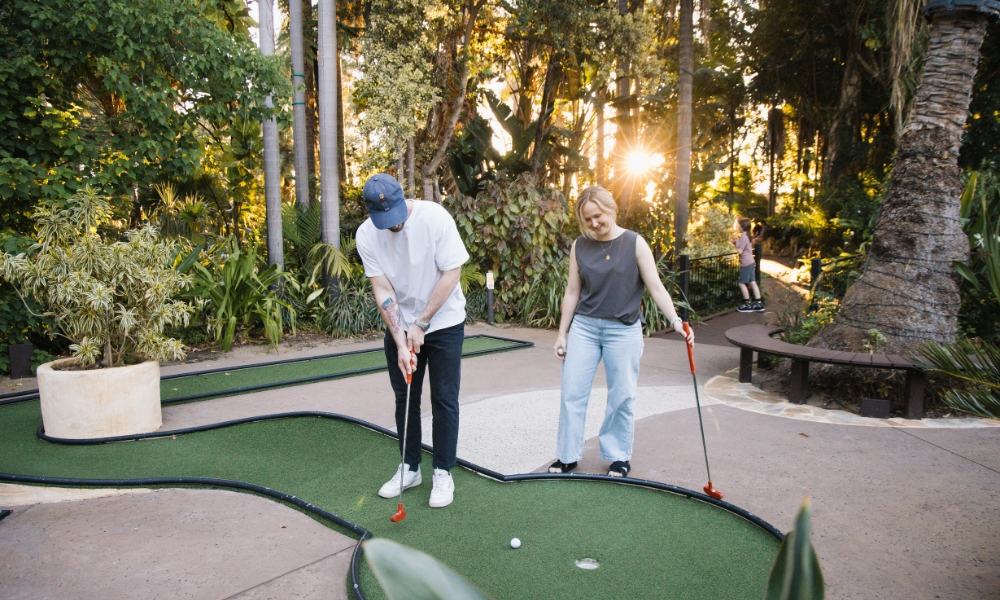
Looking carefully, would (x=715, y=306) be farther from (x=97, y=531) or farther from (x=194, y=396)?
(x=97, y=531)

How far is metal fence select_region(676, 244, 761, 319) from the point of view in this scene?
399 inches

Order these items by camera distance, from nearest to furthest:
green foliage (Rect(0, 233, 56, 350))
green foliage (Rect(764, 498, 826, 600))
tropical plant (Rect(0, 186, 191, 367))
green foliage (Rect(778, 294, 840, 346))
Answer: green foliage (Rect(764, 498, 826, 600)) < tropical plant (Rect(0, 186, 191, 367)) < green foliage (Rect(0, 233, 56, 350)) < green foliage (Rect(778, 294, 840, 346))

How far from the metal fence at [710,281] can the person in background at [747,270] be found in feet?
1.28

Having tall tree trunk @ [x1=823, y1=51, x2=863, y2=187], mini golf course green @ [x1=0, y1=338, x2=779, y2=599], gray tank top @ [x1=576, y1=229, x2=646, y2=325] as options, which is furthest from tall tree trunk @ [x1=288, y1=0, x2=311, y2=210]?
tall tree trunk @ [x1=823, y1=51, x2=863, y2=187]

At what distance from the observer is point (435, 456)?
3.55 m

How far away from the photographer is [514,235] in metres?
9.95

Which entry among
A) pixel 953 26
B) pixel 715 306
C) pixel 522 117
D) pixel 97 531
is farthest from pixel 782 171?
pixel 97 531

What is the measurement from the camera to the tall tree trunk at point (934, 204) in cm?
546

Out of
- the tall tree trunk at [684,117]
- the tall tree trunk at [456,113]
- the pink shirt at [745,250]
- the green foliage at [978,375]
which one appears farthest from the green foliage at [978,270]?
the tall tree trunk at [456,113]

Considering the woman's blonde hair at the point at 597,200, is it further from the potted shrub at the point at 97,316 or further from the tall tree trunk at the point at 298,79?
the tall tree trunk at the point at 298,79

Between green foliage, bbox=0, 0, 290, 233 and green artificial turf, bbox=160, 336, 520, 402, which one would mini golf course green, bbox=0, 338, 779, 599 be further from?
green foliage, bbox=0, 0, 290, 233

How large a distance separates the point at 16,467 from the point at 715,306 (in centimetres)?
1028

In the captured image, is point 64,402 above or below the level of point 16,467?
above

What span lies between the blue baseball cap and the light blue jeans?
1308mm
